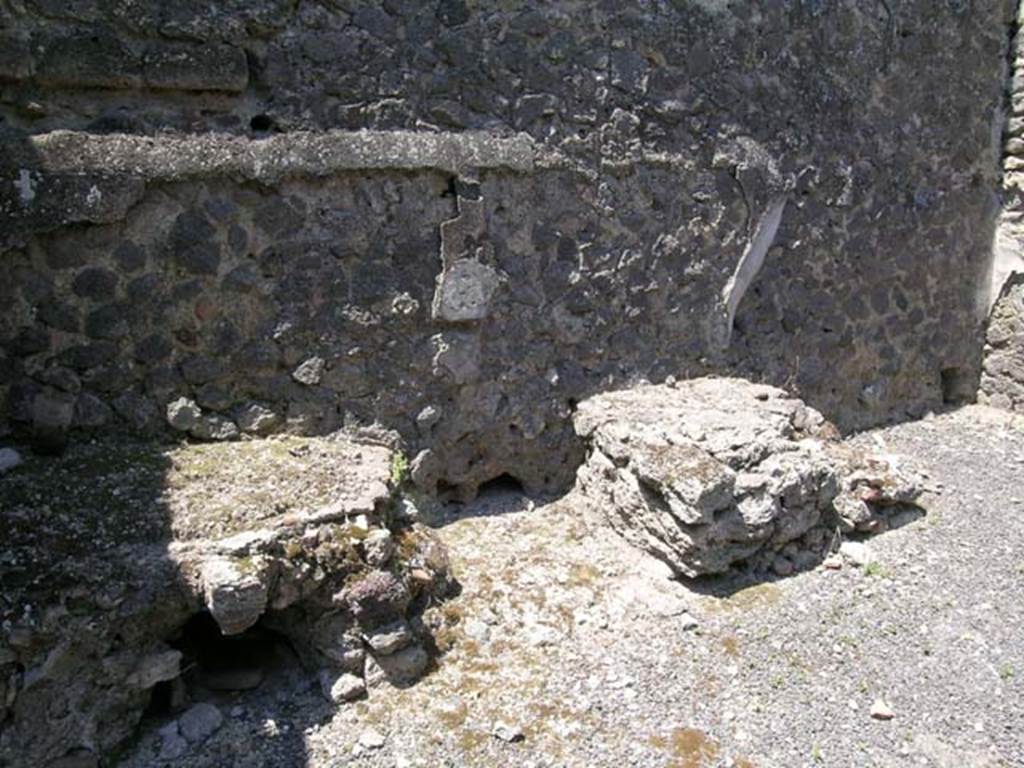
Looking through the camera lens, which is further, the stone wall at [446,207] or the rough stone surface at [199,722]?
the stone wall at [446,207]

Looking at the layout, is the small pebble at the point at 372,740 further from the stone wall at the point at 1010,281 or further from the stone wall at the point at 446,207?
the stone wall at the point at 1010,281

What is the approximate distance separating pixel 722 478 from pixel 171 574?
2.11m

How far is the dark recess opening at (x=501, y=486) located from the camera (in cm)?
436

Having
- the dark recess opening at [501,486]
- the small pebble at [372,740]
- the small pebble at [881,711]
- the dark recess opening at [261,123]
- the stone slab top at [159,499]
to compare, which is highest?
the dark recess opening at [261,123]

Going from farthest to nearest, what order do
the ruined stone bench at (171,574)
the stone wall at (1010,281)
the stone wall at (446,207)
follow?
the stone wall at (1010,281)
the stone wall at (446,207)
the ruined stone bench at (171,574)

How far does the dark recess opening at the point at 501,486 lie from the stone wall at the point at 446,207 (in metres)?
0.12

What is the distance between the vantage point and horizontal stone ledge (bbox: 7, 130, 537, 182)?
3158 millimetres

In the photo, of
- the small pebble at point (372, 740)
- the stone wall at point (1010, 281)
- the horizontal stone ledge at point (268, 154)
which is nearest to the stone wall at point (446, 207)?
the horizontal stone ledge at point (268, 154)

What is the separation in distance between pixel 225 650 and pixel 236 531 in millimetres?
550

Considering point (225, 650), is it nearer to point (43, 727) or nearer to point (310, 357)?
point (43, 727)

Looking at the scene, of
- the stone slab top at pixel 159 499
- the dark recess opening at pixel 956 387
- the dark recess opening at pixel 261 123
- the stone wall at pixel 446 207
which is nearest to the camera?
the stone slab top at pixel 159 499

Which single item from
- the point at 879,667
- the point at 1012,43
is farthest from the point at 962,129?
the point at 879,667

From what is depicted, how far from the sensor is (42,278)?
324 cm

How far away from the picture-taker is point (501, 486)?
14.5 ft
